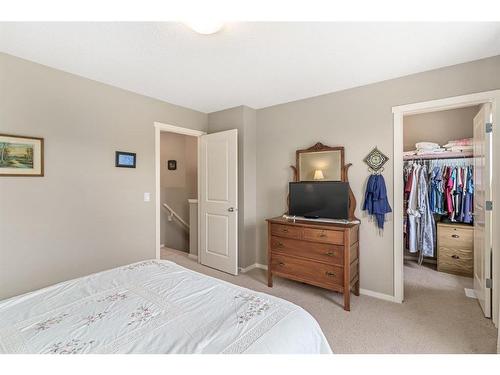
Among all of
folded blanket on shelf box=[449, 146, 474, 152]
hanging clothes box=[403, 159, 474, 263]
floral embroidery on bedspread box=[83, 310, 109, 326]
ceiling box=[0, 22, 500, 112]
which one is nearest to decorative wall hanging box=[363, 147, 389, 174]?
ceiling box=[0, 22, 500, 112]

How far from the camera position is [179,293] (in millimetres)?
1351

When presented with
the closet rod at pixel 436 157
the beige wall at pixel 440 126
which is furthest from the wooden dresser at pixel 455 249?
the beige wall at pixel 440 126

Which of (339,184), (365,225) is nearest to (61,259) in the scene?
(339,184)

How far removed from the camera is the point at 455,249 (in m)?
3.26

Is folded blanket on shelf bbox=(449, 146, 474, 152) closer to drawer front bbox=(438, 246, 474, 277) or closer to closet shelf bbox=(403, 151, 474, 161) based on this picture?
closet shelf bbox=(403, 151, 474, 161)

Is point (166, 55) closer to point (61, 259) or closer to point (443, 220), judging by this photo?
point (61, 259)

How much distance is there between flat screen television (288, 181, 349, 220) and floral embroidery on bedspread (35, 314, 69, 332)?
2341 millimetres

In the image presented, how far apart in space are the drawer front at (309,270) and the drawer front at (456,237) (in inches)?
79.8

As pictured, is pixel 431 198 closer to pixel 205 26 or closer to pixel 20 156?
pixel 205 26

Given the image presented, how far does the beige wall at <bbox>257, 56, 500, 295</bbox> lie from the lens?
2.25m

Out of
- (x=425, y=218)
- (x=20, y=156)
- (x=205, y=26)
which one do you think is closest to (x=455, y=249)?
(x=425, y=218)

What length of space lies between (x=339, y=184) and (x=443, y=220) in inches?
81.9

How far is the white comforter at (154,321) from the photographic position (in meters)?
0.92
